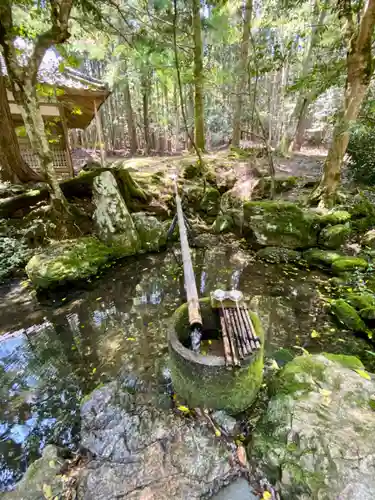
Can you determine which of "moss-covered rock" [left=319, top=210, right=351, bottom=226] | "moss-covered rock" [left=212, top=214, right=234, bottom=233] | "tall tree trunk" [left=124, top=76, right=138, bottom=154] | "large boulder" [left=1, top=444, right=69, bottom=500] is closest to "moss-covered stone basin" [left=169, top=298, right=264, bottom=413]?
"large boulder" [left=1, top=444, right=69, bottom=500]

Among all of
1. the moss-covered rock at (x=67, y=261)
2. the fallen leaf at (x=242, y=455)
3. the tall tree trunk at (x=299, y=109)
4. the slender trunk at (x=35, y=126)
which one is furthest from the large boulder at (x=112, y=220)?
the tall tree trunk at (x=299, y=109)

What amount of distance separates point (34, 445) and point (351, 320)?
14.7ft

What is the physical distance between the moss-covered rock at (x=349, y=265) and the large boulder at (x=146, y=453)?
4378 mm

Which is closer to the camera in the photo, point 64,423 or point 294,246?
→ point 64,423

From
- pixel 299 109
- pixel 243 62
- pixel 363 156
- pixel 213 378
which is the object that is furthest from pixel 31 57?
pixel 299 109

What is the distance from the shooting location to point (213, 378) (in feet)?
7.86

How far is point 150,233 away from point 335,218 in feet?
16.2

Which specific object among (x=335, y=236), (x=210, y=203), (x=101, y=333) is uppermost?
(x=210, y=203)

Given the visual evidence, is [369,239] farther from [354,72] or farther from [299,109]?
[299,109]

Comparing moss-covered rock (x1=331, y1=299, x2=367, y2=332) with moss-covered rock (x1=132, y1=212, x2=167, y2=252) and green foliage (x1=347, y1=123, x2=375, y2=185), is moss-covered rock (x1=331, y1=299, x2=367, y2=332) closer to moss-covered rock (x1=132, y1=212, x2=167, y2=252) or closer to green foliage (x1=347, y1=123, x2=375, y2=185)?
moss-covered rock (x1=132, y1=212, x2=167, y2=252)

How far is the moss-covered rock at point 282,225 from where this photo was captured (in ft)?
21.6

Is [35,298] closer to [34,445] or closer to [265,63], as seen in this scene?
[34,445]

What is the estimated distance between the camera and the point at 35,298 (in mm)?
5312

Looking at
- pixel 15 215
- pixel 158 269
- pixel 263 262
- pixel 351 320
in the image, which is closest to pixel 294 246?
pixel 263 262
